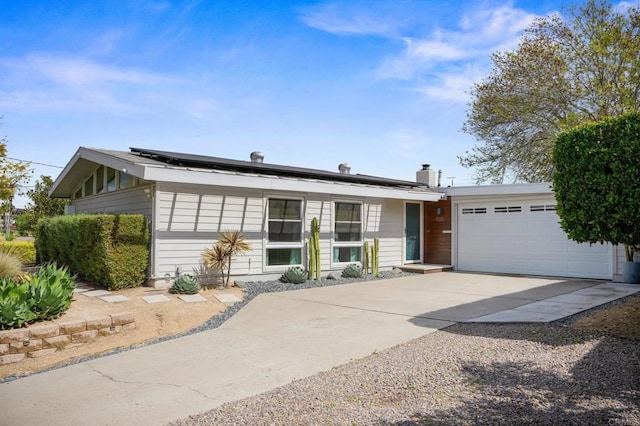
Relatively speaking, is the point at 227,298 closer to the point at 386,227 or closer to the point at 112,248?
the point at 112,248

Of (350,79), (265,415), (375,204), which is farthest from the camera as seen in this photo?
(375,204)

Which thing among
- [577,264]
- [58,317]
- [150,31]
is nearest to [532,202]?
[577,264]

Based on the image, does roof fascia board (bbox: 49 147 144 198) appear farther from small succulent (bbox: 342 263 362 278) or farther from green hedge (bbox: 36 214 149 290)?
small succulent (bbox: 342 263 362 278)

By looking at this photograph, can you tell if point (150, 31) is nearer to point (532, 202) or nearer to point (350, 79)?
point (350, 79)

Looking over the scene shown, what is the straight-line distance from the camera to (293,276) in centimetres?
1055

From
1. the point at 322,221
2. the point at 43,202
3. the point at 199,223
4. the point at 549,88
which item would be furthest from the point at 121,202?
the point at 43,202

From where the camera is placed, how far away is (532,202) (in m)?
12.6

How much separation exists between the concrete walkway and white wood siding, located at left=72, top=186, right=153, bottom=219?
3385 millimetres

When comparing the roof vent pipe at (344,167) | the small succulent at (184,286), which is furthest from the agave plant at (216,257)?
the roof vent pipe at (344,167)

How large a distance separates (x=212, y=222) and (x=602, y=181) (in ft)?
24.7

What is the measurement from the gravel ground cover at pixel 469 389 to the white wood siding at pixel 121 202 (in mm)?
6694

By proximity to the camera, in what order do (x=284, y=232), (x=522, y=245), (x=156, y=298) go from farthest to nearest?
(x=522, y=245)
(x=284, y=232)
(x=156, y=298)

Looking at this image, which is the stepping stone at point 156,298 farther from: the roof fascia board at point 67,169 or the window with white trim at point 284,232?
the roof fascia board at point 67,169

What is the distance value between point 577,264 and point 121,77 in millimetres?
Result: 13436
